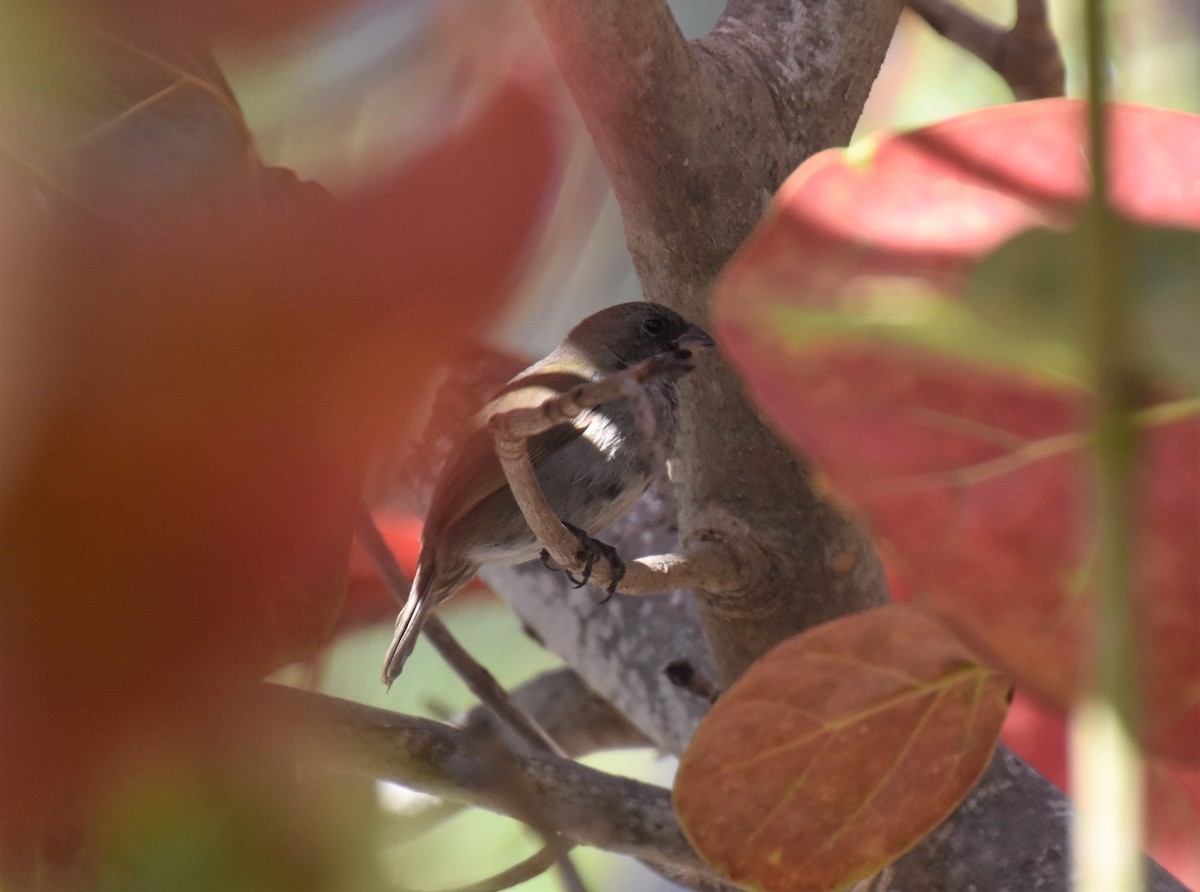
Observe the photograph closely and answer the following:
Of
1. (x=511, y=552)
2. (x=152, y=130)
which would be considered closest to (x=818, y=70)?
(x=152, y=130)

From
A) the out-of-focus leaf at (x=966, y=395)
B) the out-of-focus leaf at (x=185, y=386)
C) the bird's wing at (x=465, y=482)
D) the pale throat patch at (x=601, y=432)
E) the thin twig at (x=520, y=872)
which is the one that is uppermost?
the out-of-focus leaf at (x=185, y=386)

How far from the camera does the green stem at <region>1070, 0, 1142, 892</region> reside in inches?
6.0

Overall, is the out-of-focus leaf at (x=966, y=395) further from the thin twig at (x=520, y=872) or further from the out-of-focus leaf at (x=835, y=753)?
the thin twig at (x=520, y=872)

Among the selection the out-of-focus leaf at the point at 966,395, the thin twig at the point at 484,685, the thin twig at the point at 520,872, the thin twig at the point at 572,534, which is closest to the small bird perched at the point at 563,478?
the thin twig at the point at 484,685

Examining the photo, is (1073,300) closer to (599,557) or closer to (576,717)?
(599,557)

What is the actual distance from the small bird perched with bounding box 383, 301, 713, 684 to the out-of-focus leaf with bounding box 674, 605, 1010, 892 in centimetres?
57

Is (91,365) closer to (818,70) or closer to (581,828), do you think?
(581,828)

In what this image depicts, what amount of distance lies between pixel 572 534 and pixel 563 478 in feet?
2.10

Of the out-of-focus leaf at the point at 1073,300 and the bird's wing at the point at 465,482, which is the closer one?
the out-of-focus leaf at the point at 1073,300

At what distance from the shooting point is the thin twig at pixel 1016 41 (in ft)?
2.82

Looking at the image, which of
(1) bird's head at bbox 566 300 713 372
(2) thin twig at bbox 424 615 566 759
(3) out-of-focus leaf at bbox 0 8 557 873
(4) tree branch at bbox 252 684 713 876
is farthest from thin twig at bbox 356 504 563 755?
(1) bird's head at bbox 566 300 713 372

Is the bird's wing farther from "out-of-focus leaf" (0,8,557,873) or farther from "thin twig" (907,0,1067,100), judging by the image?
"out-of-focus leaf" (0,8,557,873)

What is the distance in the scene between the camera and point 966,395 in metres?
0.23

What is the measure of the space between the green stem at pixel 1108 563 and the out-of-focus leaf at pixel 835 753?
0.20 metres
